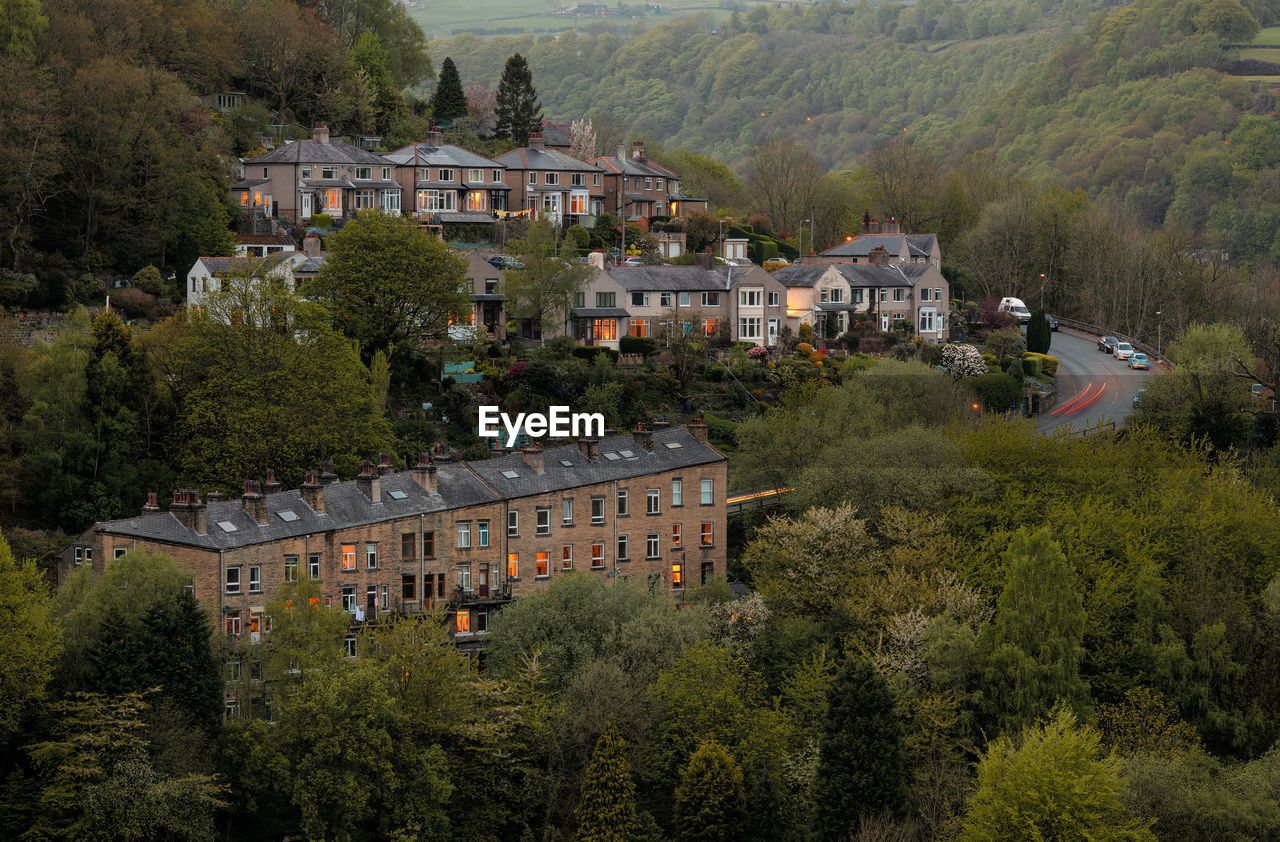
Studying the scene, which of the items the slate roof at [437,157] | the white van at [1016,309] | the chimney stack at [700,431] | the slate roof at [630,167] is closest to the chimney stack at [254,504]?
the chimney stack at [700,431]

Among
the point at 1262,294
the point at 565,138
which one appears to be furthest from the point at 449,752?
the point at 1262,294

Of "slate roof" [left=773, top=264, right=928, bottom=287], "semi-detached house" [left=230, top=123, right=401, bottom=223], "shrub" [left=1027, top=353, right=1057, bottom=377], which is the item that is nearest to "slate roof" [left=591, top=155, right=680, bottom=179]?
"semi-detached house" [left=230, top=123, right=401, bottom=223]

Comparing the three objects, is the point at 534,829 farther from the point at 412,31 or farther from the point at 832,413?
the point at 412,31

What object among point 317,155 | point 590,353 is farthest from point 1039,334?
point 317,155

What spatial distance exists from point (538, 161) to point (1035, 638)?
76971mm

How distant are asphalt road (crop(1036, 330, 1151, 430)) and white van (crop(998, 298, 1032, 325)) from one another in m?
3.31

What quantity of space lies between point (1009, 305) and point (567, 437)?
192 feet

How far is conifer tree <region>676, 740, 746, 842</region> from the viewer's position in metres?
64.4

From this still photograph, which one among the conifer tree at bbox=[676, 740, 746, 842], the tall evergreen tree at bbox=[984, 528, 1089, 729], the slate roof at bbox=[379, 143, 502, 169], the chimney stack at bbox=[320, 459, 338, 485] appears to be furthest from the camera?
the slate roof at bbox=[379, 143, 502, 169]

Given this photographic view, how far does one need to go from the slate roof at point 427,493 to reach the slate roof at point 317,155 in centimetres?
4981

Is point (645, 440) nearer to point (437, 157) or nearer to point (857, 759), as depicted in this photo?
point (857, 759)

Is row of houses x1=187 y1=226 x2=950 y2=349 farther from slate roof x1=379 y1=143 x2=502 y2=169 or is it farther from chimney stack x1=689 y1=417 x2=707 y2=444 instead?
chimney stack x1=689 y1=417 x2=707 y2=444

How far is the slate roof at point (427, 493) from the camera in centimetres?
7000

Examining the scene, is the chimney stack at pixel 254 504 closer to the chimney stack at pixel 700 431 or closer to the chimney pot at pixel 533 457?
the chimney pot at pixel 533 457
